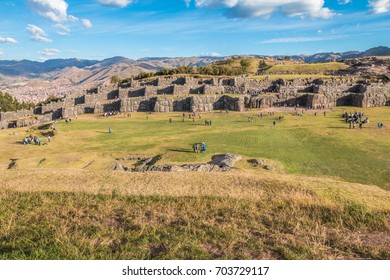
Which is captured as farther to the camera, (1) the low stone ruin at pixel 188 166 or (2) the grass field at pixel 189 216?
(1) the low stone ruin at pixel 188 166

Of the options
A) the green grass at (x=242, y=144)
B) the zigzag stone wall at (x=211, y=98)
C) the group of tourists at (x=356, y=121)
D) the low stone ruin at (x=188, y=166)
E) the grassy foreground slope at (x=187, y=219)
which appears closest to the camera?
the grassy foreground slope at (x=187, y=219)

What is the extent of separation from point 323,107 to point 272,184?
66248 millimetres

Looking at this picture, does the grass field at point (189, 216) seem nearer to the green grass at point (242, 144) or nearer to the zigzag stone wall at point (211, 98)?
the green grass at point (242, 144)

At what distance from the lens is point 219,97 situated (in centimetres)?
7888

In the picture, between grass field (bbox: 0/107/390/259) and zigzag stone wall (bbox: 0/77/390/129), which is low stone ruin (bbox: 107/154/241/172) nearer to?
grass field (bbox: 0/107/390/259)

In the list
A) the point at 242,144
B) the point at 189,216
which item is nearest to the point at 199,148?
the point at 242,144

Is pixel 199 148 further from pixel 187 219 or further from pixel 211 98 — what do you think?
pixel 211 98

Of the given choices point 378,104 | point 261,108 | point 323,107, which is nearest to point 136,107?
point 261,108

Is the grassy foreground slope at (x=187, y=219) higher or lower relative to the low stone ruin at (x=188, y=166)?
higher

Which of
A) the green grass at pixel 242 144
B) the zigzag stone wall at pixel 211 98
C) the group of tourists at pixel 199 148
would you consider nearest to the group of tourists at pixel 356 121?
the green grass at pixel 242 144

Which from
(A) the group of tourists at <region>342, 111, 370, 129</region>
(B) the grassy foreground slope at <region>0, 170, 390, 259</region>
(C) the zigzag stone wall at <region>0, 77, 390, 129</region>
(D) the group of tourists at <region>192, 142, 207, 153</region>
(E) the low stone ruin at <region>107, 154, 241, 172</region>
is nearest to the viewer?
(B) the grassy foreground slope at <region>0, 170, 390, 259</region>

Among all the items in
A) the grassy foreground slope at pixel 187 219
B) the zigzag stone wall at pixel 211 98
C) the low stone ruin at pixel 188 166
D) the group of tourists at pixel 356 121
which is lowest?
the low stone ruin at pixel 188 166

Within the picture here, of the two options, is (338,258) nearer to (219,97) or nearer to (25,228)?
(25,228)

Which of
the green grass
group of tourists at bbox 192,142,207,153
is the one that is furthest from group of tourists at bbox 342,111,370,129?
group of tourists at bbox 192,142,207,153
